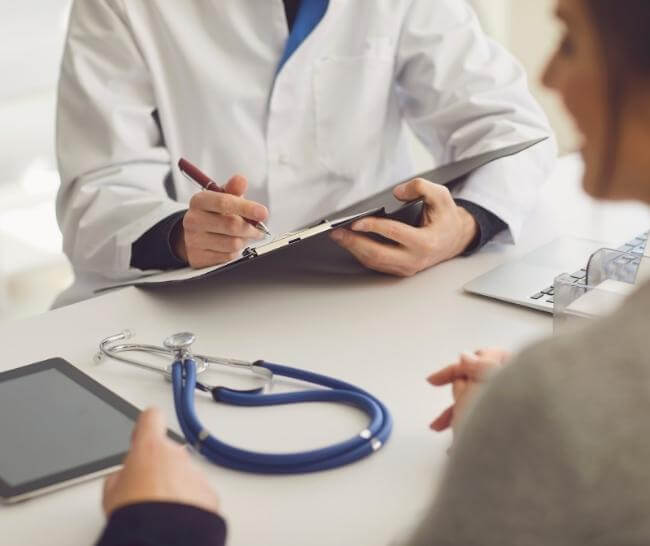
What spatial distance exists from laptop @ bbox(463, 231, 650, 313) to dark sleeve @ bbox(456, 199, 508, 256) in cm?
6

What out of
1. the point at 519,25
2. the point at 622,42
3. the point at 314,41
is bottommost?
the point at 519,25

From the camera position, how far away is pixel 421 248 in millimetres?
1102

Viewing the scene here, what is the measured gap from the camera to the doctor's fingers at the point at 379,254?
109 cm

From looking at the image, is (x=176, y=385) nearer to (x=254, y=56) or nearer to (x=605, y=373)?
(x=605, y=373)

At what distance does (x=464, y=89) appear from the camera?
1425mm

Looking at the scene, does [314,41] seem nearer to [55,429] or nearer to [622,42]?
[55,429]

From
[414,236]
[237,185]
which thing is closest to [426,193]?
[414,236]

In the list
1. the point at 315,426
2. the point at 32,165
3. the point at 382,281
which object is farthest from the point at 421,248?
the point at 32,165

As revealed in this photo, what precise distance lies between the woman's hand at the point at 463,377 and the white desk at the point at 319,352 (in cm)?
2

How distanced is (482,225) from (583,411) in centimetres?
75

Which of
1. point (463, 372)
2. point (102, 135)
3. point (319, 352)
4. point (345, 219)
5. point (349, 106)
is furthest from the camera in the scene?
point (349, 106)

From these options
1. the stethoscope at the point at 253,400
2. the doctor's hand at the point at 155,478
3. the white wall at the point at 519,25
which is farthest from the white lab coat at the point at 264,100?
the white wall at the point at 519,25

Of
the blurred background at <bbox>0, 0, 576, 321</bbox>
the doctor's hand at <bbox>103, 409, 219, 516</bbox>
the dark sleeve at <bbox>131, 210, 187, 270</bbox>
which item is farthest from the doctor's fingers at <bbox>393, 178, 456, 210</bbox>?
the blurred background at <bbox>0, 0, 576, 321</bbox>

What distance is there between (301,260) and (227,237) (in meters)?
0.12
